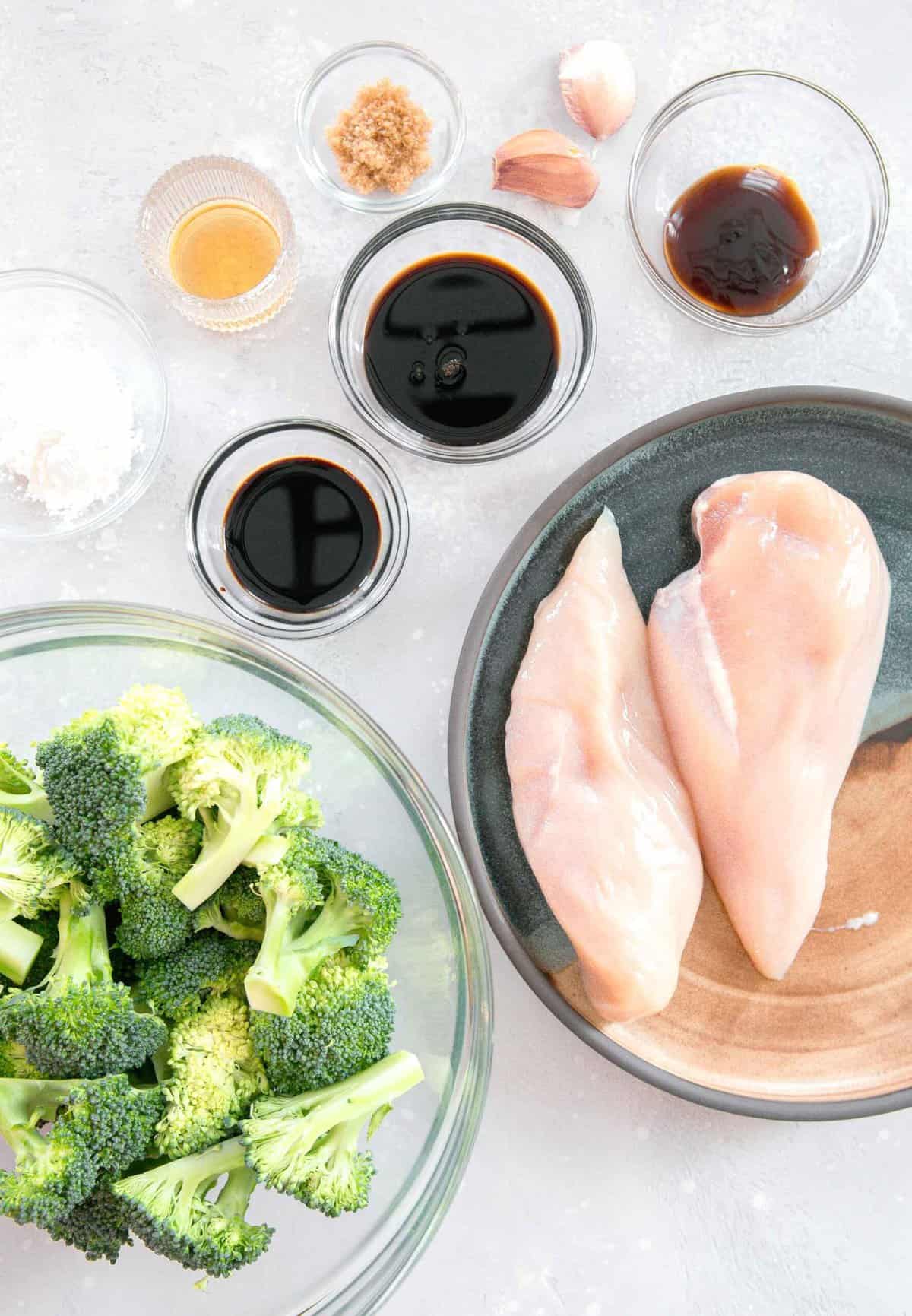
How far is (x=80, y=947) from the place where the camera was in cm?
119

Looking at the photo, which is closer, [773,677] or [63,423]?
[773,677]

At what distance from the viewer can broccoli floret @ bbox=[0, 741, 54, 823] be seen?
119cm

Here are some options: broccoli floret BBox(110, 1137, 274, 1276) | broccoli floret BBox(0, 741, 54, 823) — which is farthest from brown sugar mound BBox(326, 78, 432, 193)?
broccoli floret BBox(110, 1137, 274, 1276)

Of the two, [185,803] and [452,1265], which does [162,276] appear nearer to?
[185,803]

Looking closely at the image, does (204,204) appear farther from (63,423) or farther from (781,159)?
(781,159)

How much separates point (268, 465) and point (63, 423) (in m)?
0.30

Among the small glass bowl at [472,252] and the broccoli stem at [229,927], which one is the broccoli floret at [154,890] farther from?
the small glass bowl at [472,252]

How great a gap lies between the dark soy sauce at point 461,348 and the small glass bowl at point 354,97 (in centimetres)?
11

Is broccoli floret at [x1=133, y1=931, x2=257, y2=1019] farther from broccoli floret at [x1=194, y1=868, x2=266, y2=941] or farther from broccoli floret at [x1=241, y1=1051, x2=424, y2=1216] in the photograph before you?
broccoli floret at [x1=241, y1=1051, x2=424, y2=1216]

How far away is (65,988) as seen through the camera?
113cm

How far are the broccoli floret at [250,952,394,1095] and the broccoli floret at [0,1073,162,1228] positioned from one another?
0.14m

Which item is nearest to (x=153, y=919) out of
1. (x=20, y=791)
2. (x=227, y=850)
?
(x=227, y=850)

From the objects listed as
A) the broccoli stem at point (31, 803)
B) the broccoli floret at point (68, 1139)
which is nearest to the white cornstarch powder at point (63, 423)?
the broccoli stem at point (31, 803)

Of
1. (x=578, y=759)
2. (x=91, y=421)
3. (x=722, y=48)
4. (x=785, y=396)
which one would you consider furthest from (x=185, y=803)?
(x=722, y=48)
